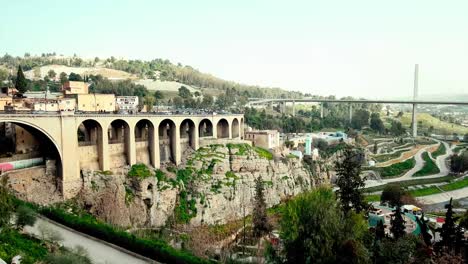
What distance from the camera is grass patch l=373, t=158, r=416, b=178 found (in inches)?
2547

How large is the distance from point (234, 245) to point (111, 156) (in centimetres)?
1216

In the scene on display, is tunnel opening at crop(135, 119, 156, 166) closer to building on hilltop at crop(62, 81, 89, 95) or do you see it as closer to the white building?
building on hilltop at crop(62, 81, 89, 95)

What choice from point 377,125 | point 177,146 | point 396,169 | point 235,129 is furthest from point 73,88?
point 377,125

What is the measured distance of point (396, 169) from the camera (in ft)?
220

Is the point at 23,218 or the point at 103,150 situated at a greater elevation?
the point at 103,150

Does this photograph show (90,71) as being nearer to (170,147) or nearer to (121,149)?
(170,147)

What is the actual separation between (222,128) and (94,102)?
1455 cm

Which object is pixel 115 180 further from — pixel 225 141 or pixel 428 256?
pixel 428 256

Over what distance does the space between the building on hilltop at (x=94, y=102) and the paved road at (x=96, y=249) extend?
25539 mm

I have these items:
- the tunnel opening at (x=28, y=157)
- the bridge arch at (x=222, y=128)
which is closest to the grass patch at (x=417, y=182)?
the bridge arch at (x=222, y=128)

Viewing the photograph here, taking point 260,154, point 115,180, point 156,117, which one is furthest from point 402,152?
point 115,180

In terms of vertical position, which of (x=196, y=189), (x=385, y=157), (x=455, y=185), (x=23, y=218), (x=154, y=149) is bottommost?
(x=455, y=185)

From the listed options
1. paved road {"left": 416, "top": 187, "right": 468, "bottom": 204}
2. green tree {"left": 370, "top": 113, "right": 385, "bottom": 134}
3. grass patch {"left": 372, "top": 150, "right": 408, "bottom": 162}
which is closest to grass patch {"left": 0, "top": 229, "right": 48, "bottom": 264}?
paved road {"left": 416, "top": 187, "right": 468, "bottom": 204}

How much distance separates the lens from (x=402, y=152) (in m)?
79.2
